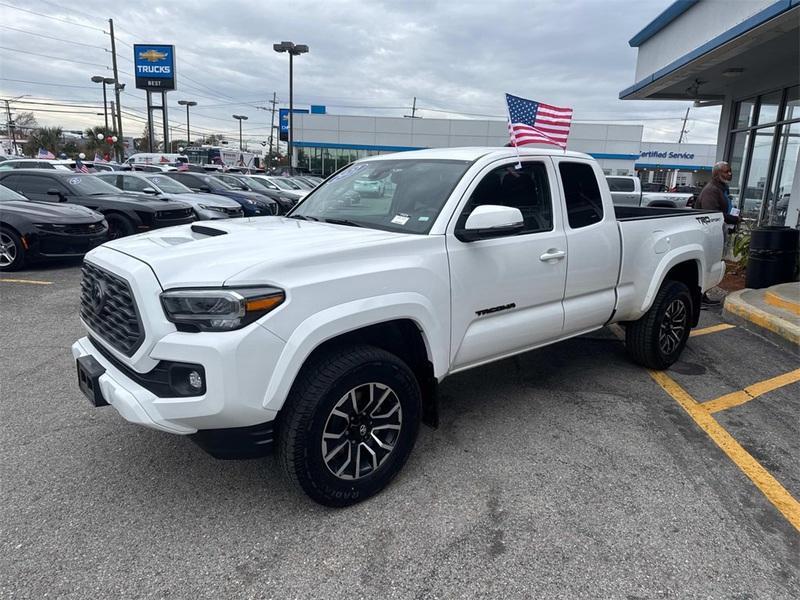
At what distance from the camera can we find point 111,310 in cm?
284

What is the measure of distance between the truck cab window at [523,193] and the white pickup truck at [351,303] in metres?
0.01

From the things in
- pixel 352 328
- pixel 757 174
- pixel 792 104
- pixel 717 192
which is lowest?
pixel 352 328

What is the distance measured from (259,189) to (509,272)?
683 inches

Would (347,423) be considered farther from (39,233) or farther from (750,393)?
(39,233)

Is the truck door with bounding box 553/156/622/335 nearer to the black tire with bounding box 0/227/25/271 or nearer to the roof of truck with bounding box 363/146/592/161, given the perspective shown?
the roof of truck with bounding box 363/146/592/161

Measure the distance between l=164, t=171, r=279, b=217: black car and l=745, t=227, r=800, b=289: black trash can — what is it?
38.1 ft

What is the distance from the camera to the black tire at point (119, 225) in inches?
422

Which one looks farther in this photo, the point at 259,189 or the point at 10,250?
the point at 259,189

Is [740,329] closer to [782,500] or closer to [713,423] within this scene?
[713,423]

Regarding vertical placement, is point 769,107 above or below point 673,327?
above

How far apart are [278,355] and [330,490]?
82 cm

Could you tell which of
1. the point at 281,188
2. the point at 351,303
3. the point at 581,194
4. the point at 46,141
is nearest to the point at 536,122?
the point at 581,194

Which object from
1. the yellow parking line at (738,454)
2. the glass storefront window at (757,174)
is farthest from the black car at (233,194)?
the yellow parking line at (738,454)

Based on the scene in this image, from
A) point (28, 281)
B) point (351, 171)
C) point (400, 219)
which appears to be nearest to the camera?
point (400, 219)
